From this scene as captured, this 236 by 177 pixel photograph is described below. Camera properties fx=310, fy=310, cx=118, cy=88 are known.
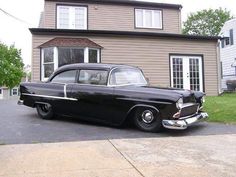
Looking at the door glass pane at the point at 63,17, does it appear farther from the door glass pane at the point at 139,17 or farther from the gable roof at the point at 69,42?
the door glass pane at the point at 139,17

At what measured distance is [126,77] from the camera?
27.5 ft

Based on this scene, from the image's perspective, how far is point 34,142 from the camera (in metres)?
6.18

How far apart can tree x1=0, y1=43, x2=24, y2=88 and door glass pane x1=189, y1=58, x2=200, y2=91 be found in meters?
43.3

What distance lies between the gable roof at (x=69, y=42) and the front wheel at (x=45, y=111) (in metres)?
6.41

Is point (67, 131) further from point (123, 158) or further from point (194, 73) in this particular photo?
point (194, 73)

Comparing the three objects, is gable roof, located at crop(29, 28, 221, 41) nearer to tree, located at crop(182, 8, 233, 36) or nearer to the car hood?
the car hood

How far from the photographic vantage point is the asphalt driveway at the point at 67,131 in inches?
260

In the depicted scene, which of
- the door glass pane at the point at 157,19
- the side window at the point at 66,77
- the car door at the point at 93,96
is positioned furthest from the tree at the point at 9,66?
the car door at the point at 93,96

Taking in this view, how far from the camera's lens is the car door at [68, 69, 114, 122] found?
7816 millimetres

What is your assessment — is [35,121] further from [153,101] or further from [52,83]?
[153,101]

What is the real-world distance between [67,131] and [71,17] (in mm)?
12240

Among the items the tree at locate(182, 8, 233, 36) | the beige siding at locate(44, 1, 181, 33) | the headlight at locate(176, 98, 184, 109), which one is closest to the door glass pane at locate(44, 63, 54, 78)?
the beige siding at locate(44, 1, 181, 33)

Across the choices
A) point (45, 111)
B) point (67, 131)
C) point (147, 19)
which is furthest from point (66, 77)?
point (147, 19)

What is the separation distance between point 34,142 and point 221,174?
11.8 feet
